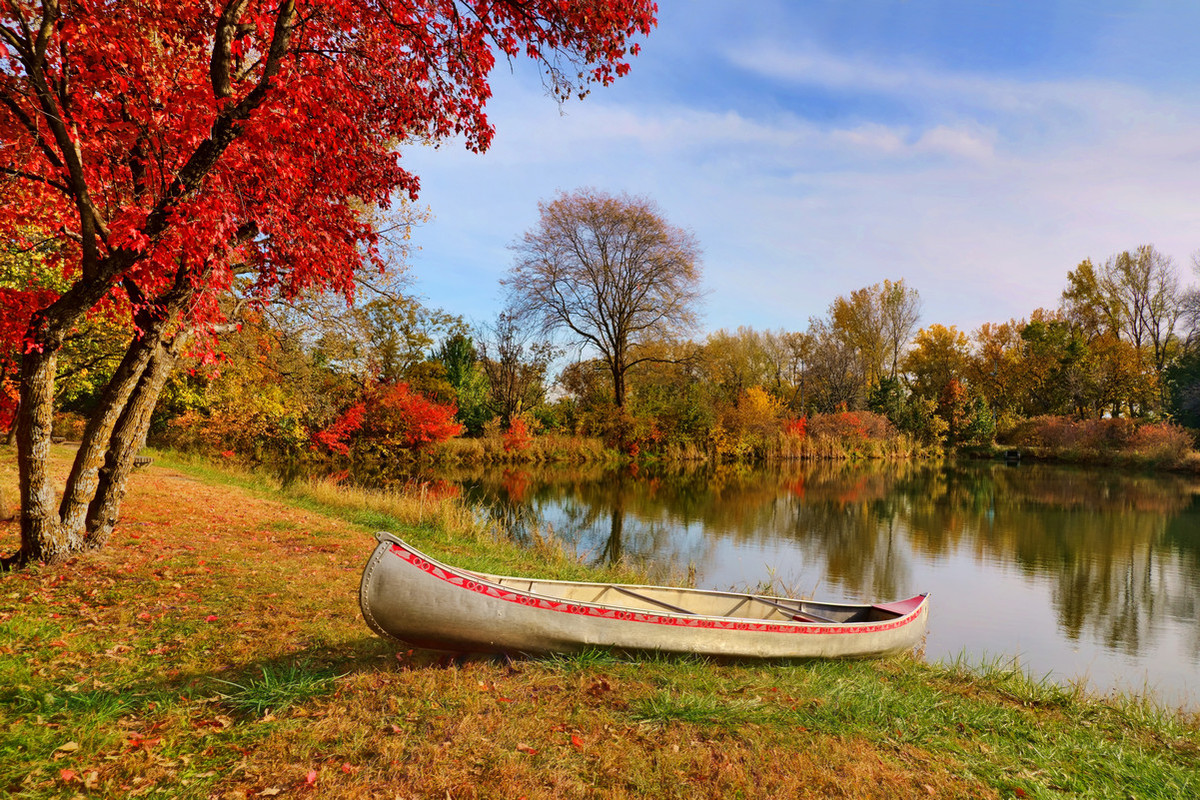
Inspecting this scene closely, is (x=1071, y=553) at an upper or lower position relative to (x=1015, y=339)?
lower

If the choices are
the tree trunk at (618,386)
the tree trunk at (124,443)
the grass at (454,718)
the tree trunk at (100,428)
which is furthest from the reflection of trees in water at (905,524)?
the tree trunk at (100,428)

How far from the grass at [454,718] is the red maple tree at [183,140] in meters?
1.65

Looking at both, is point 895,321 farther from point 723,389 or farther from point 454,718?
point 454,718

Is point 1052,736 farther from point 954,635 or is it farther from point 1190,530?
point 1190,530

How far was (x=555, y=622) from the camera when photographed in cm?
469

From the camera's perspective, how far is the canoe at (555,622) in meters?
4.30

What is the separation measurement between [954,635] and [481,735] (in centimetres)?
713

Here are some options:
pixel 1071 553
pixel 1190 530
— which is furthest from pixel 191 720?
pixel 1190 530

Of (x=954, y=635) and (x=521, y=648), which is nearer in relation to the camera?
(x=521, y=648)

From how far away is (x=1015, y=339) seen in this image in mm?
47531

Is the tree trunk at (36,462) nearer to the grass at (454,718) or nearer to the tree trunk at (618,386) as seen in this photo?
the grass at (454,718)

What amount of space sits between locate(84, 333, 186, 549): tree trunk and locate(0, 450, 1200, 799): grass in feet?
1.23

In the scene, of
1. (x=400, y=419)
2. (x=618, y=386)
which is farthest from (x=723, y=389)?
(x=400, y=419)

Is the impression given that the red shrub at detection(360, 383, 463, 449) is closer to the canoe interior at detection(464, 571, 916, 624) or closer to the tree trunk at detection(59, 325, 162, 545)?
the tree trunk at detection(59, 325, 162, 545)
